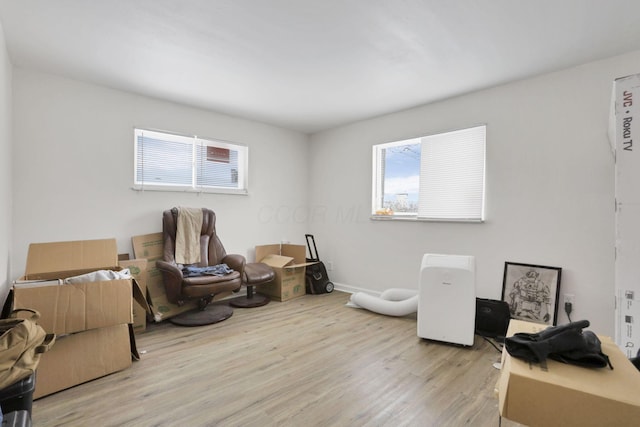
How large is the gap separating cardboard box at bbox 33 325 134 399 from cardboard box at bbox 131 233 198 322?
92cm

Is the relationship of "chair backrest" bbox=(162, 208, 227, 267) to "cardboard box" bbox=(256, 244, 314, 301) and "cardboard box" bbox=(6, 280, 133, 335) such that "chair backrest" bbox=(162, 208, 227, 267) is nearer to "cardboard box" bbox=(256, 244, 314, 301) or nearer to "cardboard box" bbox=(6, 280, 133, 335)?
"cardboard box" bbox=(256, 244, 314, 301)

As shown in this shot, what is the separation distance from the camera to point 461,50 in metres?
2.48

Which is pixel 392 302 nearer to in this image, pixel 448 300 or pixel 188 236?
pixel 448 300

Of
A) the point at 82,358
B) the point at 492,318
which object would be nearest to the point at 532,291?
the point at 492,318

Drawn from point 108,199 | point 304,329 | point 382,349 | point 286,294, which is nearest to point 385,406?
point 382,349

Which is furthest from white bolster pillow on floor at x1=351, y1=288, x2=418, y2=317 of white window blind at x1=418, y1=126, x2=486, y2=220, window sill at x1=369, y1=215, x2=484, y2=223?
white window blind at x1=418, y1=126, x2=486, y2=220

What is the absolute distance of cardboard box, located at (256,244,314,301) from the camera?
4180mm

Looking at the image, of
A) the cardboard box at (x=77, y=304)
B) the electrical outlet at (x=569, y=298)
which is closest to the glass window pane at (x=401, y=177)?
the electrical outlet at (x=569, y=298)

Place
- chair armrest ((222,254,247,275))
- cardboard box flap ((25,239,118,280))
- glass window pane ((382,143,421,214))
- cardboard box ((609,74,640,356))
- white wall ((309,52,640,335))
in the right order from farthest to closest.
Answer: glass window pane ((382,143,421,214)) < chair armrest ((222,254,247,275)) < white wall ((309,52,640,335)) < cardboard box flap ((25,239,118,280)) < cardboard box ((609,74,640,356))

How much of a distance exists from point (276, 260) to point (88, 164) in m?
2.48

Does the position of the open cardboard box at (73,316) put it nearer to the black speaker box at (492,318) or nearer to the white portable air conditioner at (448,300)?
the white portable air conditioner at (448,300)

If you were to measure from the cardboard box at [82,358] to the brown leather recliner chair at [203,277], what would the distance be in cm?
79

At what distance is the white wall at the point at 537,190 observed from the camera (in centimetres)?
262

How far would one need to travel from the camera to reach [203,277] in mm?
3246
